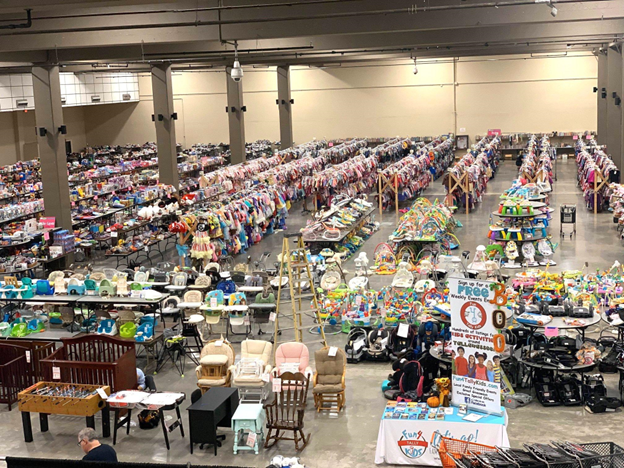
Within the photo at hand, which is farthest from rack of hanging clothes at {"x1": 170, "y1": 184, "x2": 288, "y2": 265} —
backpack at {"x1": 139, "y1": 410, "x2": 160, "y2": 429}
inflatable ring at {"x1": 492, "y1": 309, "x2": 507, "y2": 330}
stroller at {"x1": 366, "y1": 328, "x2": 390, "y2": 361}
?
inflatable ring at {"x1": 492, "y1": 309, "x2": 507, "y2": 330}

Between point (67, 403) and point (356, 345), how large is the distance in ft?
12.7

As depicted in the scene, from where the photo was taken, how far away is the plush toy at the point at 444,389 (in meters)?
8.34

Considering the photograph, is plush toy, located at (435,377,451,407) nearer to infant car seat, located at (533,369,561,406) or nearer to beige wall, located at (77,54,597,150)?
infant car seat, located at (533,369,561,406)

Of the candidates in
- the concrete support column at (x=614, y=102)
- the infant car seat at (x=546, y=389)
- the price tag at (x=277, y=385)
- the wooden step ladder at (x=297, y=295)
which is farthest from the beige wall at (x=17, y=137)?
the infant car seat at (x=546, y=389)

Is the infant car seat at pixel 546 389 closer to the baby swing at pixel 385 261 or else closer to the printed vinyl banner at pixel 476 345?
the printed vinyl banner at pixel 476 345

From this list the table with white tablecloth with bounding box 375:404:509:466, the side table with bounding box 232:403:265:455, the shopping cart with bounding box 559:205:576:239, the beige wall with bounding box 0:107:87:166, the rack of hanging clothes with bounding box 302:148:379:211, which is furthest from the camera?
the beige wall with bounding box 0:107:87:166

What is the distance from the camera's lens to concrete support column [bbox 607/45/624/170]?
24.8 meters

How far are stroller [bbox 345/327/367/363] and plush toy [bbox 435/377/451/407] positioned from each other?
2.02 m

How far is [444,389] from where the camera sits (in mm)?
8461

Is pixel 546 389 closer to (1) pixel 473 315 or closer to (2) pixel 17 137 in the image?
(1) pixel 473 315

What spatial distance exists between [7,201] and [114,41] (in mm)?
7343

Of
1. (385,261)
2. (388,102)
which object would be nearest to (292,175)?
(385,261)

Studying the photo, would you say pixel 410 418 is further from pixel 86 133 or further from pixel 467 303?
pixel 86 133

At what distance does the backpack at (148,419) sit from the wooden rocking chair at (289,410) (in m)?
1.28
